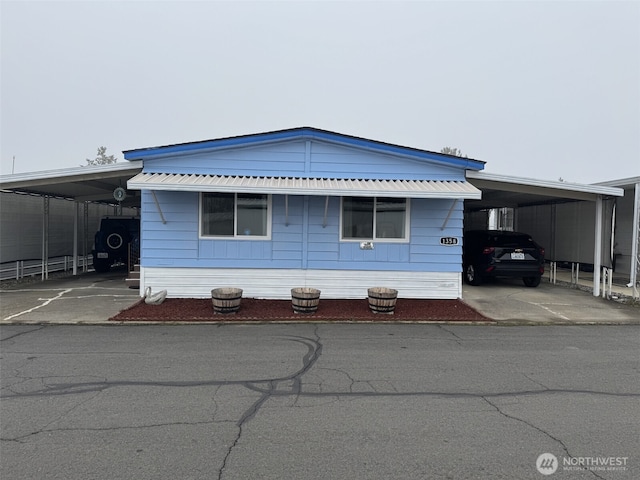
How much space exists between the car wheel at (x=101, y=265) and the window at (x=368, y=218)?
1006cm

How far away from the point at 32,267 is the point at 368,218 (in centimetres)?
1150

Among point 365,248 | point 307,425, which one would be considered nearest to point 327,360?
point 307,425

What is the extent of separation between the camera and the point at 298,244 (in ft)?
32.7

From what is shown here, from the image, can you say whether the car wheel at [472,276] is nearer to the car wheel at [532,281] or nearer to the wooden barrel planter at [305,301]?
the car wheel at [532,281]

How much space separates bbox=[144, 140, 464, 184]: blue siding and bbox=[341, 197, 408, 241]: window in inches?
23.9

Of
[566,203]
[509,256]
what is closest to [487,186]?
[509,256]

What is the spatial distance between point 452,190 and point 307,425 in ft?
22.2

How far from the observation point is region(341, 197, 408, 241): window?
10.2m

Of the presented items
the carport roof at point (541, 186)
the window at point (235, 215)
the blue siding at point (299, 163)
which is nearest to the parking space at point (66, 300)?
the window at point (235, 215)

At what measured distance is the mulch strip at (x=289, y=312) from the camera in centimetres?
825

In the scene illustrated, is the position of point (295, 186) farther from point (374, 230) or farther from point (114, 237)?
point (114, 237)

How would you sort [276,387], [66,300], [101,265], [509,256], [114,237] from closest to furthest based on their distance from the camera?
[276,387]
[66,300]
[509,256]
[114,237]
[101,265]

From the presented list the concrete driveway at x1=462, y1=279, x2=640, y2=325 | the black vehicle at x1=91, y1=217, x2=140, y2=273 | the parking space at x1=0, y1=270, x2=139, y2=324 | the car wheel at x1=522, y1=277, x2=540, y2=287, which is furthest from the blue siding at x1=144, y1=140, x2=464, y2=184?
the black vehicle at x1=91, y1=217, x2=140, y2=273

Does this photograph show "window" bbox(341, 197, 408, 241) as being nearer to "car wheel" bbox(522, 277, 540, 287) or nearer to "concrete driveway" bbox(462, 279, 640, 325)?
"concrete driveway" bbox(462, 279, 640, 325)
